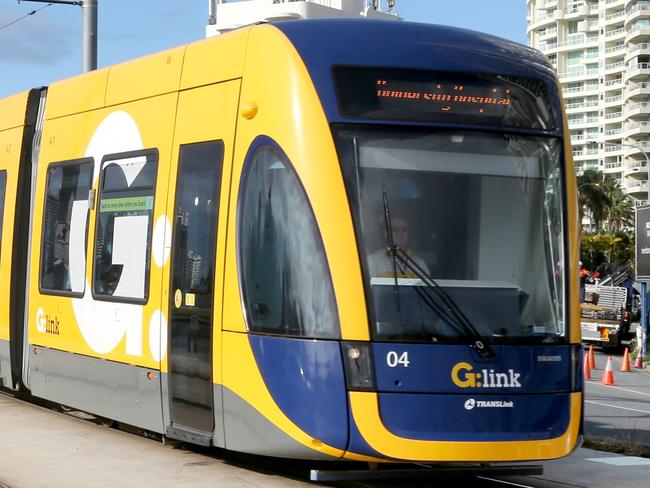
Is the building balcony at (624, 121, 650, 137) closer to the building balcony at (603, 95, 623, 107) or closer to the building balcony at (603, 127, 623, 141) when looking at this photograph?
the building balcony at (603, 127, 623, 141)

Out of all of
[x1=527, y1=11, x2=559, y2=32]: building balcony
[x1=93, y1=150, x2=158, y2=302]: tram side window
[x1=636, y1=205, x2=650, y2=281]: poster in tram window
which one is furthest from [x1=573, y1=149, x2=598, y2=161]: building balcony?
[x1=93, y1=150, x2=158, y2=302]: tram side window

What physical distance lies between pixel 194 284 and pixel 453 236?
2231 millimetres

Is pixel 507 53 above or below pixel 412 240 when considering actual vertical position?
above

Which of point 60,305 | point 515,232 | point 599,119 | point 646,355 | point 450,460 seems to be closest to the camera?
point 450,460

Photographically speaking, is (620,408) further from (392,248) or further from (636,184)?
(636,184)

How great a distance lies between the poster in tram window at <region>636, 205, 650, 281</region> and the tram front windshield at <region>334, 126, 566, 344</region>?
25.4 meters

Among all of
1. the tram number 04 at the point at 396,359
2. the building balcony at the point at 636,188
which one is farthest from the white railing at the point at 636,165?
the tram number 04 at the point at 396,359

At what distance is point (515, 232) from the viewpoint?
360 inches

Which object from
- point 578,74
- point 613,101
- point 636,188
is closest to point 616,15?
point 578,74

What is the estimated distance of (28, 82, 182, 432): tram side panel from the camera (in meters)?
10.6

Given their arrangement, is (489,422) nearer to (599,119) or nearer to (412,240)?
(412,240)

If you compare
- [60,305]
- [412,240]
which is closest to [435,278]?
[412,240]

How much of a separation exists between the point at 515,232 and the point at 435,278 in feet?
2.62

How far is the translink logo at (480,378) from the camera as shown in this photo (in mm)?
8641
